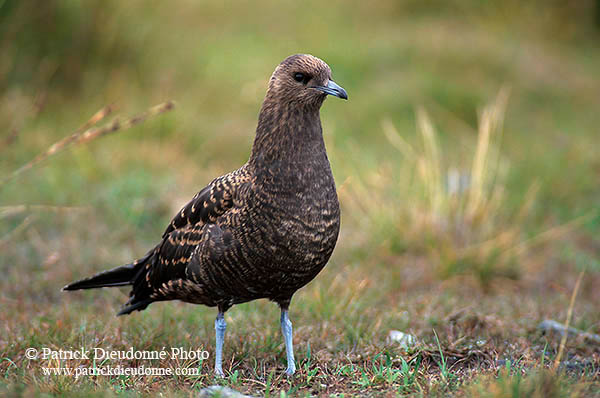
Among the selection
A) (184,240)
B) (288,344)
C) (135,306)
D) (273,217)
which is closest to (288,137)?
(273,217)

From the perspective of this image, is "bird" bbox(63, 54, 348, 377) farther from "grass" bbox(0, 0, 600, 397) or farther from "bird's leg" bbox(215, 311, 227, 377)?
"grass" bbox(0, 0, 600, 397)

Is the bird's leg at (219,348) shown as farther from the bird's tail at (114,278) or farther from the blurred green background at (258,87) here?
the blurred green background at (258,87)

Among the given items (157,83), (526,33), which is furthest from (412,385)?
(526,33)

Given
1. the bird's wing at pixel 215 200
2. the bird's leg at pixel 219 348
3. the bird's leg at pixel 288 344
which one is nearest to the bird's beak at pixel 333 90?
the bird's wing at pixel 215 200

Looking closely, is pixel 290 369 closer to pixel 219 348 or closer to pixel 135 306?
pixel 219 348

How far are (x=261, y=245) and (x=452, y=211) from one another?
3.23 meters

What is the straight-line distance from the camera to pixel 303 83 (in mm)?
3816

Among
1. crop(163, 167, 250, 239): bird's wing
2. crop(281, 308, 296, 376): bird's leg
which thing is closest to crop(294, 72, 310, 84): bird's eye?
crop(163, 167, 250, 239): bird's wing

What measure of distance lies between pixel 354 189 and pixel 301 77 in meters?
3.12

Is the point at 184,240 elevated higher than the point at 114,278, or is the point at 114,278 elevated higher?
the point at 184,240

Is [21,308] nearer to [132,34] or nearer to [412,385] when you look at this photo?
[412,385]

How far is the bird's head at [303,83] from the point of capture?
3.79 meters

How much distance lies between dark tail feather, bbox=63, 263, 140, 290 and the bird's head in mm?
1546

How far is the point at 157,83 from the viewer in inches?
334
